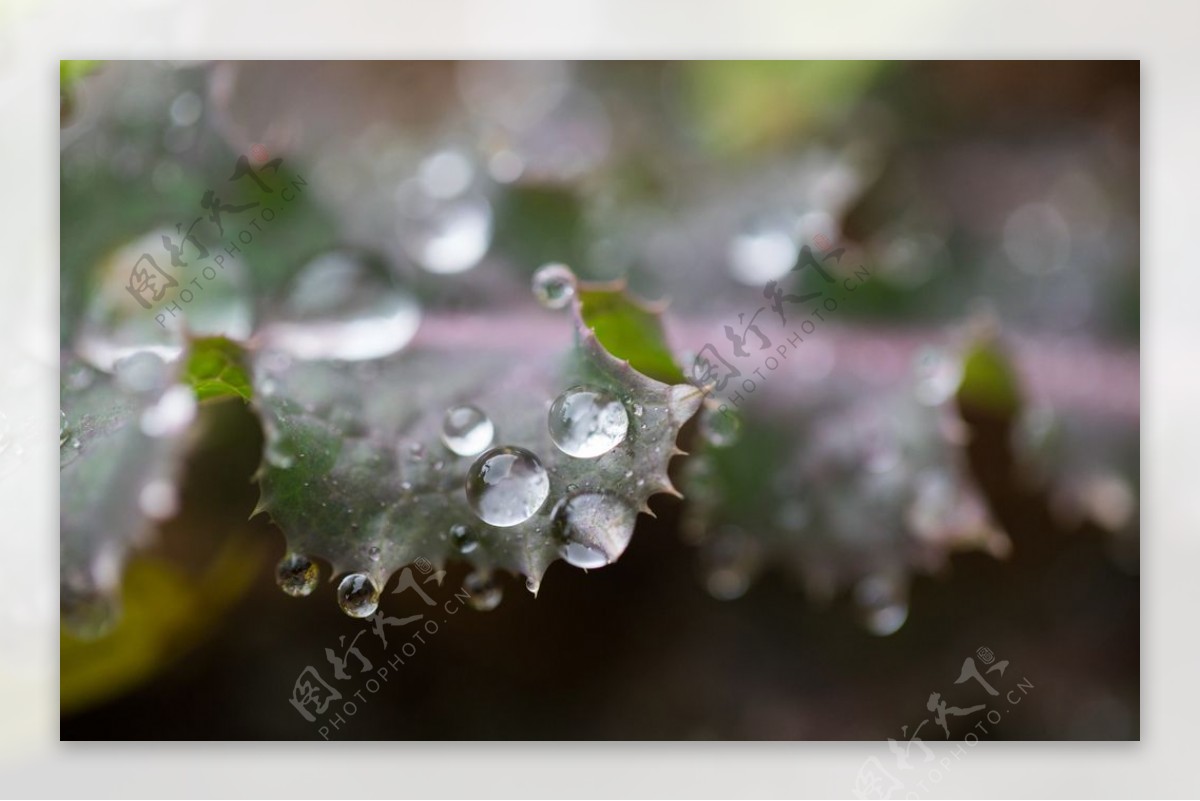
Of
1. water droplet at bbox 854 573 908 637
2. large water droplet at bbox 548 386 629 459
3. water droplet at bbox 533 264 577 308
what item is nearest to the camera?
large water droplet at bbox 548 386 629 459

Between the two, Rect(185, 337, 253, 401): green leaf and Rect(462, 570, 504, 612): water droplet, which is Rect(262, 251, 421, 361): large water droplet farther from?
Rect(462, 570, 504, 612): water droplet

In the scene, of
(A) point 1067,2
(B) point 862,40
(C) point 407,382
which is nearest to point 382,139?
(C) point 407,382

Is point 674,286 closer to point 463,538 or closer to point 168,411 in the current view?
point 463,538

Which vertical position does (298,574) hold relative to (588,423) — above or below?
below

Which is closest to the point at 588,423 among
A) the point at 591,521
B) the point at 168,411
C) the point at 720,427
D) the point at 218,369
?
the point at 591,521

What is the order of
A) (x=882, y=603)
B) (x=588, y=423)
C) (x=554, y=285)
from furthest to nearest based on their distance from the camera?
(x=882, y=603) < (x=554, y=285) < (x=588, y=423)

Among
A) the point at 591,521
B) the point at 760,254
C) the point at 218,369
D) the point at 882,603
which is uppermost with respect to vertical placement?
the point at 760,254

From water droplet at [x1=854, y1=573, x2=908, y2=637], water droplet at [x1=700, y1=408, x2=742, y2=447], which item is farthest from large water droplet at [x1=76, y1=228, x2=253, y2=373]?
water droplet at [x1=854, y1=573, x2=908, y2=637]
